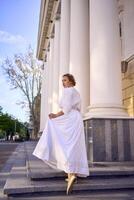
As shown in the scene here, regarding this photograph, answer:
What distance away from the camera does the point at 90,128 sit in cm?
891

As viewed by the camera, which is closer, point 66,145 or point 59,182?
point 66,145

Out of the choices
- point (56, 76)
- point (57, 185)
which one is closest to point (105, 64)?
point (57, 185)

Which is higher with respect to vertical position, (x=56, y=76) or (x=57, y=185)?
(x=56, y=76)

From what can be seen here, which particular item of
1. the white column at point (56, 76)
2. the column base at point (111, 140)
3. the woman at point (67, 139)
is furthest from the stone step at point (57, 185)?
the white column at point (56, 76)

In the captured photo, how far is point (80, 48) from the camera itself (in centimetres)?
1173

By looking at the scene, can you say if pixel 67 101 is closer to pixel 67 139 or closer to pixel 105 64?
pixel 67 139

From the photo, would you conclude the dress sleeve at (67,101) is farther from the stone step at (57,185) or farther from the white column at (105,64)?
the white column at (105,64)

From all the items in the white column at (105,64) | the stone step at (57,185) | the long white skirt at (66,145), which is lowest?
the stone step at (57,185)

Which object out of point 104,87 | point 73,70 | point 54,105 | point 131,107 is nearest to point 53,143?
point 104,87

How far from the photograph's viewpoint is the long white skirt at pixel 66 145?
561cm

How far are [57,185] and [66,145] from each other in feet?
2.44

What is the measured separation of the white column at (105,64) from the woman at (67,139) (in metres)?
3.21

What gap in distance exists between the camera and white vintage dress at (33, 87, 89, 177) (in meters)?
5.62

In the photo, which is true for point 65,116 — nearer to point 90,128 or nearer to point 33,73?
point 90,128
